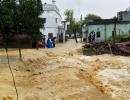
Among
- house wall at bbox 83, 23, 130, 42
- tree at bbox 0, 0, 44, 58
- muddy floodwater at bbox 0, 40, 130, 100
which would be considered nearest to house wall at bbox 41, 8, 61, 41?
house wall at bbox 83, 23, 130, 42

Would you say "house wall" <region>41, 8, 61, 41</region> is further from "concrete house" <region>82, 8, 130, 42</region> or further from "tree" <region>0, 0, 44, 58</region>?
"tree" <region>0, 0, 44, 58</region>

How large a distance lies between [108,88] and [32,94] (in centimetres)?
414

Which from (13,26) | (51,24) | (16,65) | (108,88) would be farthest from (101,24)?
(108,88)

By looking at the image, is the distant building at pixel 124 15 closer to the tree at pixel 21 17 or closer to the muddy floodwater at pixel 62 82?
the tree at pixel 21 17

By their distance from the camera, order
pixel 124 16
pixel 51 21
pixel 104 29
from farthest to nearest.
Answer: pixel 124 16
pixel 51 21
pixel 104 29

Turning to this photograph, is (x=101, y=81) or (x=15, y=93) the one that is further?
(x=101, y=81)

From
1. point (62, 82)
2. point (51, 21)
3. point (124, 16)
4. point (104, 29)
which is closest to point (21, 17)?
point (62, 82)

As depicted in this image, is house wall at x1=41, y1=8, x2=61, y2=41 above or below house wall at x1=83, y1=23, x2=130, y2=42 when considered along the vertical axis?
above

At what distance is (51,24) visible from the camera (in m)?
65.2

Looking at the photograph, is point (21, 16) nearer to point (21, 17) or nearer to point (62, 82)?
point (21, 17)

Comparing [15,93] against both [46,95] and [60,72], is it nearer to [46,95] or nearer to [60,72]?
[46,95]

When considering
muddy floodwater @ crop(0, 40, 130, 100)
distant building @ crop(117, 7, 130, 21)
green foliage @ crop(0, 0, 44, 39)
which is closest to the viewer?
muddy floodwater @ crop(0, 40, 130, 100)

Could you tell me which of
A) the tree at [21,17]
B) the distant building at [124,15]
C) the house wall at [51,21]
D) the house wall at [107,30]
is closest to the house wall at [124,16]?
the distant building at [124,15]

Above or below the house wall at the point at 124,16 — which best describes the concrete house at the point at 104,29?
below
